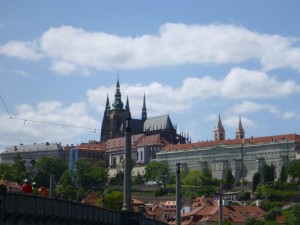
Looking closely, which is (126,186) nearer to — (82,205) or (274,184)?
(82,205)

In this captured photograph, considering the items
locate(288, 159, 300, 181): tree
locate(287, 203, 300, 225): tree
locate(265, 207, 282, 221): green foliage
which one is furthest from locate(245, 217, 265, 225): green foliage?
locate(288, 159, 300, 181): tree

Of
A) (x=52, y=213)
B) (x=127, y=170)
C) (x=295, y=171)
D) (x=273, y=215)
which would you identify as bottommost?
(x=52, y=213)

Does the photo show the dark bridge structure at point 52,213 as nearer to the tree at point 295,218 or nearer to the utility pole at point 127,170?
the utility pole at point 127,170

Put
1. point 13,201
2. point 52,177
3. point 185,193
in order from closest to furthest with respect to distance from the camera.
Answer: point 13,201, point 52,177, point 185,193

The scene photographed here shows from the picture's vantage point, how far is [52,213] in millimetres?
28766

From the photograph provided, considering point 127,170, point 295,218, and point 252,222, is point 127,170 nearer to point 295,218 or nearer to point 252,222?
point 295,218

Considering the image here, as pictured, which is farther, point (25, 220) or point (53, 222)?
point (53, 222)

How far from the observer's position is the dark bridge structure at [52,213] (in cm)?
2500

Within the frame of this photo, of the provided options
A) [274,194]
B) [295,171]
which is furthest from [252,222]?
[295,171]

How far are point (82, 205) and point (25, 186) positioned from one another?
382cm

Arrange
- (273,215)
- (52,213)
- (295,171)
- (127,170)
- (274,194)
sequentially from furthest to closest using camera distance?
(295,171) → (274,194) → (273,215) → (127,170) → (52,213)

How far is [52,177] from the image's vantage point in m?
39.2

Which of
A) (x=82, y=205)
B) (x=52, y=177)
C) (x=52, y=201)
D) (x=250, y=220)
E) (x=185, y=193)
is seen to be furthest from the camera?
(x=185, y=193)

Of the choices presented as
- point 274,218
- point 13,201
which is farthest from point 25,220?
point 274,218
